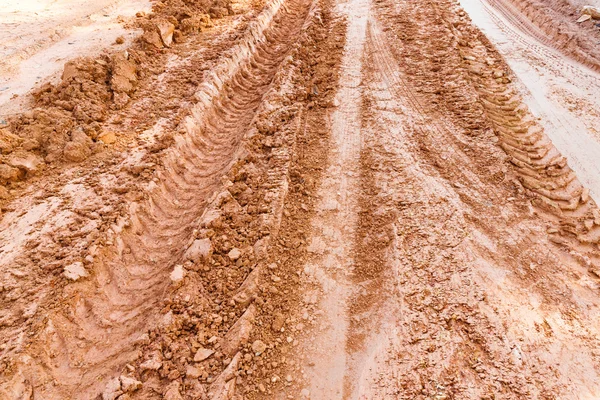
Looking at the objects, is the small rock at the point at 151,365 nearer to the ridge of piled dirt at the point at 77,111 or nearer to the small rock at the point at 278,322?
the small rock at the point at 278,322

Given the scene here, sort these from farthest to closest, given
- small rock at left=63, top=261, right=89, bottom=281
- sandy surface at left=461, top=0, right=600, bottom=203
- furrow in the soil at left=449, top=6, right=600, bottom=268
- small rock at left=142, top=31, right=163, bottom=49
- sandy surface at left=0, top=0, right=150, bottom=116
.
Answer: small rock at left=142, top=31, right=163, bottom=49
sandy surface at left=0, top=0, right=150, bottom=116
sandy surface at left=461, top=0, right=600, bottom=203
furrow in the soil at left=449, top=6, right=600, bottom=268
small rock at left=63, top=261, right=89, bottom=281

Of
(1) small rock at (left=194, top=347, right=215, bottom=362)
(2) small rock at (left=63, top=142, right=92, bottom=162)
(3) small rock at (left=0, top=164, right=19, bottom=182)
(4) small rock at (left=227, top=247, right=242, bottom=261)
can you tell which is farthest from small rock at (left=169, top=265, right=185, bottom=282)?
(3) small rock at (left=0, top=164, right=19, bottom=182)

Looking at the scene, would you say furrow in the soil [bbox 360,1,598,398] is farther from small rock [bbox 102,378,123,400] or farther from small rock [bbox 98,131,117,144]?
small rock [bbox 98,131,117,144]

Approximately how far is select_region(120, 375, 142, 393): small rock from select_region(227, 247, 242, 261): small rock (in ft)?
4.01

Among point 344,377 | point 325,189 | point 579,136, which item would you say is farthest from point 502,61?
point 344,377

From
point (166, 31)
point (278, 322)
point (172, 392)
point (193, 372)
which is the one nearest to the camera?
point (172, 392)

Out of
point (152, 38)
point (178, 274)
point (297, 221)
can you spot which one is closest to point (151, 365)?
point (178, 274)

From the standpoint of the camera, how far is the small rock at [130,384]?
246 cm

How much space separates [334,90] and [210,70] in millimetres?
2053

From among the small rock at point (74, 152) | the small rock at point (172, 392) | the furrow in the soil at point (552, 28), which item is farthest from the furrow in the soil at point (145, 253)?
the furrow in the soil at point (552, 28)

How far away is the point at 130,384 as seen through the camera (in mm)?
2473

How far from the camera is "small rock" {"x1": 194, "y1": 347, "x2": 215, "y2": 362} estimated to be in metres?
2.61

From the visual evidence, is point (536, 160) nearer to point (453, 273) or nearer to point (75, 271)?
point (453, 273)

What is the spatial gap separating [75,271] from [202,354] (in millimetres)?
1396
